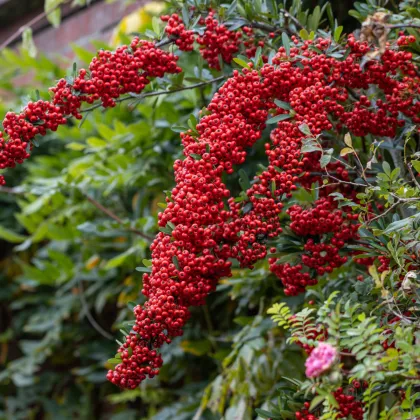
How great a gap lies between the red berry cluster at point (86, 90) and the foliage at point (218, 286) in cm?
5

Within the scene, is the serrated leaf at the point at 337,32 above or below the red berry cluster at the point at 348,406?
above

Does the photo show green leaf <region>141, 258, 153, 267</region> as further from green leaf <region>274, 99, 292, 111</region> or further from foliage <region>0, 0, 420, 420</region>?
green leaf <region>274, 99, 292, 111</region>

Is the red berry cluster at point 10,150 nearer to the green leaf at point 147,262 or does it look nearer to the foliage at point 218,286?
the foliage at point 218,286

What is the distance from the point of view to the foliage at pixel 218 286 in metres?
0.96

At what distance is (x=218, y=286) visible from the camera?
5.19 ft

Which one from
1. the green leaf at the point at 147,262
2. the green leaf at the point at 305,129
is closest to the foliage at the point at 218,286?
the green leaf at the point at 305,129

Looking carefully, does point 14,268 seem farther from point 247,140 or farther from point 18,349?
point 247,140

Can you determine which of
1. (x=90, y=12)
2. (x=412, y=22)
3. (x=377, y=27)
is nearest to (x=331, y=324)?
(x=377, y=27)

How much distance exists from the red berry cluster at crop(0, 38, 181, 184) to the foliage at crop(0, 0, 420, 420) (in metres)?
0.05

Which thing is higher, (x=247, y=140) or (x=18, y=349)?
(x=247, y=140)

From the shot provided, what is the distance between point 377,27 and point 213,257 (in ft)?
1.43

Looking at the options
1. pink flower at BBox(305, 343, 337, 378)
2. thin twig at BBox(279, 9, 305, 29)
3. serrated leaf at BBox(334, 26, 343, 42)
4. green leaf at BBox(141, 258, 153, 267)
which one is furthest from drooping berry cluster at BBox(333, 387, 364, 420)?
thin twig at BBox(279, 9, 305, 29)

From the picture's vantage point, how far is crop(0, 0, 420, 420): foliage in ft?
3.14

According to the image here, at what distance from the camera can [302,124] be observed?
988 mm
